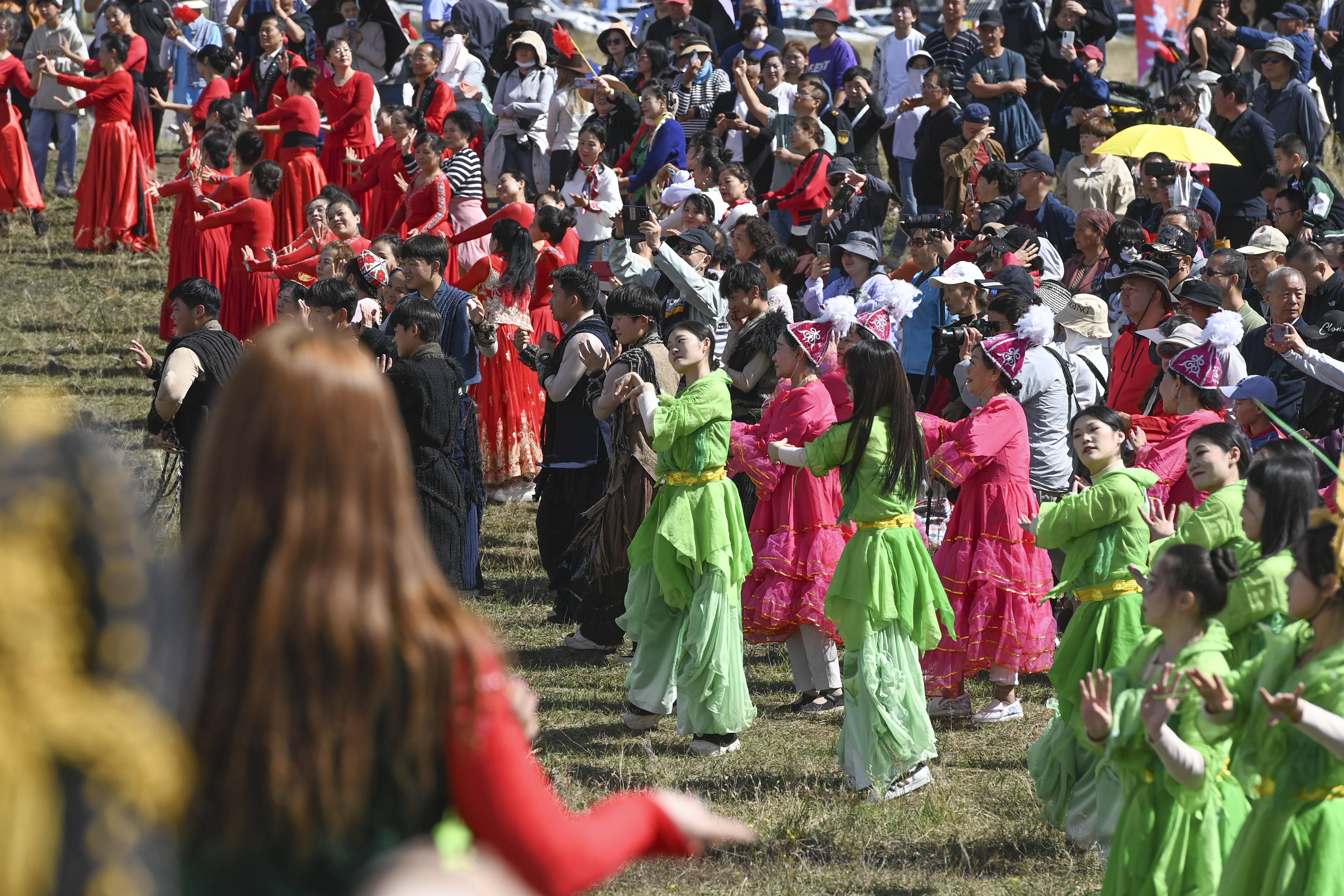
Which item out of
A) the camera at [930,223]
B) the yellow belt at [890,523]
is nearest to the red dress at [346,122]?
the camera at [930,223]

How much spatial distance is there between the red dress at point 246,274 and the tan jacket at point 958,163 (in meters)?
5.36

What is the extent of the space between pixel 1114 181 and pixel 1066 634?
21.5 feet

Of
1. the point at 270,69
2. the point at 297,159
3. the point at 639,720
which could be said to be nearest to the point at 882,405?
the point at 639,720

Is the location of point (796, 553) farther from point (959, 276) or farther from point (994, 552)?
point (959, 276)

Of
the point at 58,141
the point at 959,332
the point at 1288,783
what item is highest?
the point at 58,141

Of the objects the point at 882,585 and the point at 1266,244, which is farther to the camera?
the point at 1266,244

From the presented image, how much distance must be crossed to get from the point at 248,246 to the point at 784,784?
7.02m

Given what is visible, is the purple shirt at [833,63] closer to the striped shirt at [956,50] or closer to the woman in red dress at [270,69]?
the striped shirt at [956,50]

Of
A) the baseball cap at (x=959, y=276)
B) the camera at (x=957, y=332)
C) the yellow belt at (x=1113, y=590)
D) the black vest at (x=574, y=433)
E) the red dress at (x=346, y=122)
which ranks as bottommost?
the yellow belt at (x=1113, y=590)

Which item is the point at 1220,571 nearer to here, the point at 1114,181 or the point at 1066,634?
the point at 1066,634

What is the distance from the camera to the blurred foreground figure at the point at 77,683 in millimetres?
1413

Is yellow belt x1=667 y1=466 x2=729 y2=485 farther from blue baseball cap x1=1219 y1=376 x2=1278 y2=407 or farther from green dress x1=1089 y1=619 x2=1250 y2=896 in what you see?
green dress x1=1089 y1=619 x2=1250 y2=896

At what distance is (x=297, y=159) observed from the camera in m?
13.3

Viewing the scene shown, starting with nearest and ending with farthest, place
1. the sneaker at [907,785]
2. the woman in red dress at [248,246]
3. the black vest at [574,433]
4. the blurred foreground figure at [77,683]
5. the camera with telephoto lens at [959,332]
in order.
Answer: the blurred foreground figure at [77,683], the sneaker at [907,785], the camera with telephoto lens at [959,332], the black vest at [574,433], the woman in red dress at [248,246]
